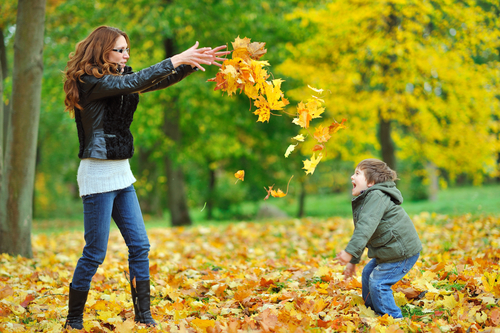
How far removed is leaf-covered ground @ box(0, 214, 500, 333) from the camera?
96.8 inches

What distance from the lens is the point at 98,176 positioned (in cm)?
250

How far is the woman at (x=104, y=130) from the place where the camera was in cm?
245

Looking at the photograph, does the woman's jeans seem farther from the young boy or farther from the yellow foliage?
the yellow foliage

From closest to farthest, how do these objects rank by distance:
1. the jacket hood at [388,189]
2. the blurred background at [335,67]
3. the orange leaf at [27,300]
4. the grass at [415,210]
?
the jacket hood at [388,189], the orange leaf at [27,300], the blurred background at [335,67], the grass at [415,210]

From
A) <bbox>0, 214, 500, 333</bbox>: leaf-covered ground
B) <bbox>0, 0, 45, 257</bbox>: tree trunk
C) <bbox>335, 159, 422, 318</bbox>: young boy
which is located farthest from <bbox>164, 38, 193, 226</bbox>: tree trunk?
<bbox>335, 159, 422, 318</bbox>: young boy

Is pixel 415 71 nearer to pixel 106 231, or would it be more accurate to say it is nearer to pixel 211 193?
pixel 106 231

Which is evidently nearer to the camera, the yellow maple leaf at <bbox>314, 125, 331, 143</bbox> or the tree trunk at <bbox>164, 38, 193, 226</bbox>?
the yellow maple leaf at <bbox>314, 125, 331, 143</bbox>

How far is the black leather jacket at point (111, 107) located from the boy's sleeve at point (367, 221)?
1448 millimetres

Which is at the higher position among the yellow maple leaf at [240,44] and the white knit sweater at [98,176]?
the yellow maple leaf at [240,44]

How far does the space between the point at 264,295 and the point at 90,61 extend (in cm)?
211

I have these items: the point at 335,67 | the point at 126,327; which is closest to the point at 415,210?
the point at 335,67

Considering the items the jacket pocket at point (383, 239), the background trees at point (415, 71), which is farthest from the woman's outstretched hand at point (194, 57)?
the background trees at point (415, 71)

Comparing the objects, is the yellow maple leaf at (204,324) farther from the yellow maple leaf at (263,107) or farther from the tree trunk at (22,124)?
the tree trunk at (22,124)

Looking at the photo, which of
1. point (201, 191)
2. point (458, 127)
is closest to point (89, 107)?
point (458, 127)
